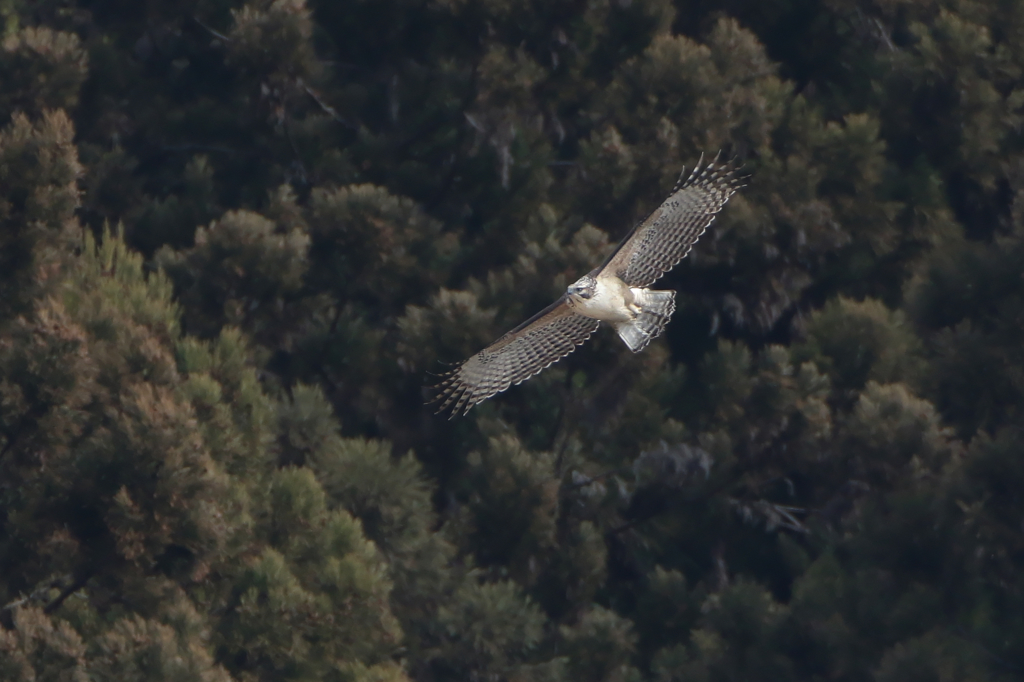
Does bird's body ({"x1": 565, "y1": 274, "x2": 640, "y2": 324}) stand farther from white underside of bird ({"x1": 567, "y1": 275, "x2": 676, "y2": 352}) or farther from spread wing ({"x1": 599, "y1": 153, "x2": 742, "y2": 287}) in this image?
spread wing ({"x1": 599, "y1": 153, "x2": 742, "y2": 287})

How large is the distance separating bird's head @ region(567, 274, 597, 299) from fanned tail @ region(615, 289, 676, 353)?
37cm

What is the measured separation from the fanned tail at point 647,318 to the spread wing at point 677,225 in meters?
0.10

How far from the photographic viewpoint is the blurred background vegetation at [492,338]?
37.7 ft

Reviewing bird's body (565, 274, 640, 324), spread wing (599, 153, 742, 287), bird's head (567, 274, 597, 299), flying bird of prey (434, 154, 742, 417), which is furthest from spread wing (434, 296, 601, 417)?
spread wing (599, 153, 742, 287)

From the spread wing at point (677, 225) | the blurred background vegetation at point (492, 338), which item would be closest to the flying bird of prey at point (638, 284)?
the spread wing at point (677, 225)

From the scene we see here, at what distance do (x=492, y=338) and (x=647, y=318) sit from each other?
2588 millimetres

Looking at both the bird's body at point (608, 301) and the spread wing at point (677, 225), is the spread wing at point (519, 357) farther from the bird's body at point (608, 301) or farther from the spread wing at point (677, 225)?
the spread wing at point (677, 225)

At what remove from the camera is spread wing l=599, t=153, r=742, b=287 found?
33.5 feet

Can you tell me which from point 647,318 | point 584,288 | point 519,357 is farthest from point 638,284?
point 519,357

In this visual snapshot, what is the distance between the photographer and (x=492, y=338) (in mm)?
12820

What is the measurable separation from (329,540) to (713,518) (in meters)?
3.49

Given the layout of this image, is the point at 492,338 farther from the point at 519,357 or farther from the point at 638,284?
the point at 638,284

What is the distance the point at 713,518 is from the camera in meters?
14.3

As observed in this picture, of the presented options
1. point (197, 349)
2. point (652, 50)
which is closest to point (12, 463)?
point (197, 349)
